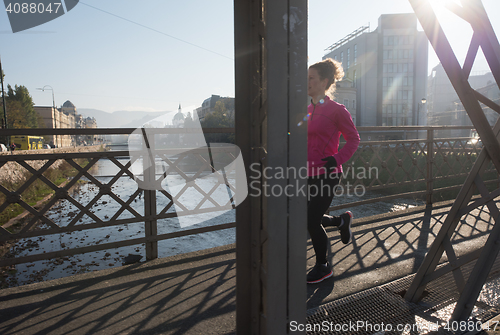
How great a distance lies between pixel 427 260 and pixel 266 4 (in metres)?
2.07

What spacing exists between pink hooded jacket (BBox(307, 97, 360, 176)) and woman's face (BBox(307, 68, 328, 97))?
0.37 feet

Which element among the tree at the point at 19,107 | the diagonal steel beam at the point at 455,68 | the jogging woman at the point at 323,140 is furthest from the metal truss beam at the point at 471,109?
the tree at the point at 19,107

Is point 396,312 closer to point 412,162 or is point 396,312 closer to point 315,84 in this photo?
point 315,84

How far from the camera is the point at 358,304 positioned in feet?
8.04

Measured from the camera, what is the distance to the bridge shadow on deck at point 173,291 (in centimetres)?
221

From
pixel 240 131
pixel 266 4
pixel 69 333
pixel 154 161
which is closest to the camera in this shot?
pixel 266 4

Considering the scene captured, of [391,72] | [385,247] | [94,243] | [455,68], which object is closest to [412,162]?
[385,247]

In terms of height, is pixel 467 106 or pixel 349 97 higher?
pixel 349 97

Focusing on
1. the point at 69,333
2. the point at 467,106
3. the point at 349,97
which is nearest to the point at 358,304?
the point at 467,106

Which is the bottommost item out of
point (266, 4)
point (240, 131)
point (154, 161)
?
point (154, 161)

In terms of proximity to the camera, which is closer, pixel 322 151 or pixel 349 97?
pixel 322 151

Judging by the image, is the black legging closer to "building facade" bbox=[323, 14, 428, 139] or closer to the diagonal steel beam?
the diagonal steel beam

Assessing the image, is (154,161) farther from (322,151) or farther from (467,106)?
(467,106)

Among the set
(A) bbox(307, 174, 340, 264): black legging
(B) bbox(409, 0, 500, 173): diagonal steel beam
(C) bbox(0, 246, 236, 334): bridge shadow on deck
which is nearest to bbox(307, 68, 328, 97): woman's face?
(A) bbox(307, 174, 340, 264): black legging
